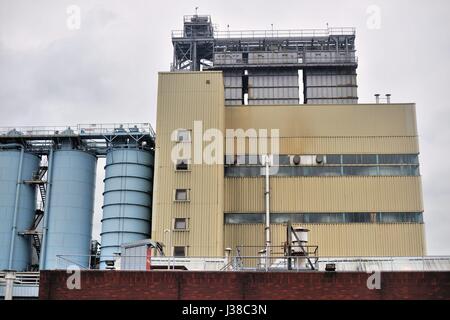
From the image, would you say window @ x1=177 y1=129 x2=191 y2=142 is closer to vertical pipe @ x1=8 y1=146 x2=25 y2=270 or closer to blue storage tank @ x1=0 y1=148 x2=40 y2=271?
blue storage tank @ x1=0 y1=148 x2=40 y2=271

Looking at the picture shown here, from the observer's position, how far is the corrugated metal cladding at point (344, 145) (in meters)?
45.2

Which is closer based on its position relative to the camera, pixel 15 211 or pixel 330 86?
pixel 15 211

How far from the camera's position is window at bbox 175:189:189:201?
4097cm

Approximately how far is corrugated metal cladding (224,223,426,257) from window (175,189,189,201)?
4606 millimetres

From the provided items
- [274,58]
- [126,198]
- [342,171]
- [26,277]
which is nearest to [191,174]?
[126,198]

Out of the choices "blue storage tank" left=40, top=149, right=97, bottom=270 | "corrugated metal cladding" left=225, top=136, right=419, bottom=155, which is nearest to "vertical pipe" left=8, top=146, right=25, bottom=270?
"blue storage tank" left=40, top=149, right=97, bottom=270

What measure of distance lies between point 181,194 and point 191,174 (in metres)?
1.52

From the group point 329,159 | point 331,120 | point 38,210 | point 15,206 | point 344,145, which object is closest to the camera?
point 329,159

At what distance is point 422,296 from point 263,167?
2233 centimetres

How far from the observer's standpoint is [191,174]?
41.3 meters

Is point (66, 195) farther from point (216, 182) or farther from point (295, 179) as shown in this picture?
point (295, 179)

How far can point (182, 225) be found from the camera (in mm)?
40500
